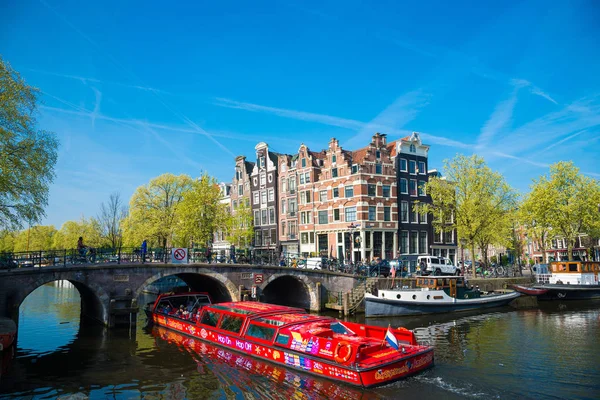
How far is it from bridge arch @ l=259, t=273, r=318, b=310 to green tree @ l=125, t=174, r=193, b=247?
56.2 feet

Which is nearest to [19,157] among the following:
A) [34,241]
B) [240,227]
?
[240,227]

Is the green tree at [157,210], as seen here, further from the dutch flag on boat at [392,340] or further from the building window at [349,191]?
the dutch flag on boat at [392,340]

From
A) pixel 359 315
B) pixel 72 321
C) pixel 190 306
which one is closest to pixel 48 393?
pixel 190 306

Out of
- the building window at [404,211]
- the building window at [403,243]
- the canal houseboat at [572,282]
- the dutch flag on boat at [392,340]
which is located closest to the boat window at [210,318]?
the dutch flag on boat at [392,340]

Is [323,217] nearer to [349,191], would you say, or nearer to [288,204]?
[349,191]

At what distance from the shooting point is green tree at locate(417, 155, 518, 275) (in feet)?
137

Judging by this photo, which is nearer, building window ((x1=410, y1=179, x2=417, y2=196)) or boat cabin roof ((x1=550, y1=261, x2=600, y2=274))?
boat cabin roof ((x1=550, y1=261, x2=600, y2=274))

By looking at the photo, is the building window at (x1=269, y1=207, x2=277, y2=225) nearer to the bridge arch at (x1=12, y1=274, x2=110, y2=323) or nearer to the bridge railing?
the bridge railing

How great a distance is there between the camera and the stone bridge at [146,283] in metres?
23.2

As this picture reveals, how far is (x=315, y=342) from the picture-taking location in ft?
52.9

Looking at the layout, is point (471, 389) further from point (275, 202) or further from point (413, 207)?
point (275, 202)

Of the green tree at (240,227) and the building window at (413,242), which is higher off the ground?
the green tree at (240,227)

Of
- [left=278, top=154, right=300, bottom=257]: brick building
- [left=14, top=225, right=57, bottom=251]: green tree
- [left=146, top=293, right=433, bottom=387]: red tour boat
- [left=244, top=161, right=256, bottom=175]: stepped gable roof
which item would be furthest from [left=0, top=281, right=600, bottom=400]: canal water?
[left=14, top=225, right=57, bottom=251]: green tree

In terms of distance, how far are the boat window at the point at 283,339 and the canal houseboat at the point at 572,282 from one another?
28.9 m
